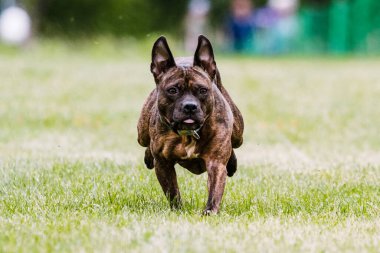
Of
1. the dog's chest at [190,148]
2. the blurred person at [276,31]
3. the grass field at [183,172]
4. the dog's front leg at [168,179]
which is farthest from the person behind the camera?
the blurred person at [276,31]

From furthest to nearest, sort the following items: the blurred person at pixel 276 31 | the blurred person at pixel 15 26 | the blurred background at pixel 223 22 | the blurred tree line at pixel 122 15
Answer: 1. the blurred tree line at pixel 122 15
2. the blurred person at pixel 15 26
3. the blurred person at pixel 276 31
4. the blurred background at pixel 223 22

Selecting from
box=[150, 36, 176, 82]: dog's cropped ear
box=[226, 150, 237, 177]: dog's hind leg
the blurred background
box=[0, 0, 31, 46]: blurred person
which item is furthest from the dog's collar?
box=[0, 0, 31, 46]: blurred person

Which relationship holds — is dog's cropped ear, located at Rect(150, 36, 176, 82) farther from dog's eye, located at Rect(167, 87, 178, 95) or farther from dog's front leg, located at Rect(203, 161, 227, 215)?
dog's front leg, located at Rect(203, 161, 227, 215)

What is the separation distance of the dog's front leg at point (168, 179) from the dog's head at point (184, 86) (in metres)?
0.52

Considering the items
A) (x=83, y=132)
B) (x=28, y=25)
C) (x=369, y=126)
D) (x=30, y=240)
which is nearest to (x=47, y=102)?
(x=83, y=132)

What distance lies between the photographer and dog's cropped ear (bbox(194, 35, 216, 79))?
681 cm

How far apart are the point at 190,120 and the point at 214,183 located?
2.05ft

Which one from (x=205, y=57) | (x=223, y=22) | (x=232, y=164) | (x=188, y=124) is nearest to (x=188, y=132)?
(x=188, y=124)

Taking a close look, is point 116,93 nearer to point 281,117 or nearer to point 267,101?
point 267,101

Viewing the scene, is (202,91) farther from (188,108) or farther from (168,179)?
(168,179)

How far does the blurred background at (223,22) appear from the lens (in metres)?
34.9

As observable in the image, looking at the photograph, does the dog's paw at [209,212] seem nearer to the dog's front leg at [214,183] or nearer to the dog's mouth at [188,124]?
the dog's front leg at [214,183]

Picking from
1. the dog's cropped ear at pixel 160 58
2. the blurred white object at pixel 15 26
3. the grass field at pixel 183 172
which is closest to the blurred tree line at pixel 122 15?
the blurred white object at pixel 15 26

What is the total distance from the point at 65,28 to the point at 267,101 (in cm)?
3376
